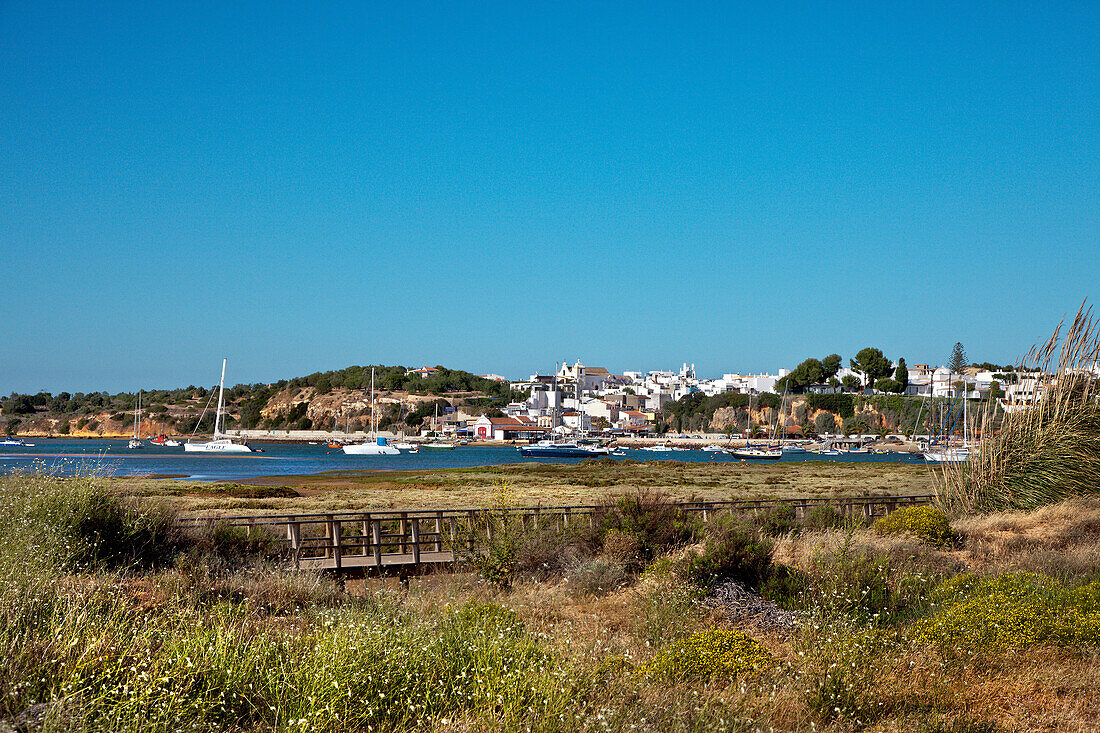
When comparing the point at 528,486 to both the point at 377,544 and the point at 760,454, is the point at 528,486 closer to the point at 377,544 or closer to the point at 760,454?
the point at 377,544

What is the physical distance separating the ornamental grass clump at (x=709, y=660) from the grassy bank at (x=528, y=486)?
18.2 meters

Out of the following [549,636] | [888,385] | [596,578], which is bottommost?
[596,578]

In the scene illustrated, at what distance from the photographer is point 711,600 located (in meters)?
11.8

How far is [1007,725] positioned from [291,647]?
6.23m

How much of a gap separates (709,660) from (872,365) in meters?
192

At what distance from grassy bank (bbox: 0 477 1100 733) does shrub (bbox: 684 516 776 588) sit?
33 mm

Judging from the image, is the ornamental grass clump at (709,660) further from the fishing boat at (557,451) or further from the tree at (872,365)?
the tree at (872,365)

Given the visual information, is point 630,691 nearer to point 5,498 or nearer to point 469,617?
point 469,617

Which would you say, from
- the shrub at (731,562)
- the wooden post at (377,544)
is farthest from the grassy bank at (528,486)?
the shrub at (731,562)

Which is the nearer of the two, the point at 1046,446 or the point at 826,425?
the point at 1046,446

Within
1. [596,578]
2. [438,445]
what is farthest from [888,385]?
[596,578]

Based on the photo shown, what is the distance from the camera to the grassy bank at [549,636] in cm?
611

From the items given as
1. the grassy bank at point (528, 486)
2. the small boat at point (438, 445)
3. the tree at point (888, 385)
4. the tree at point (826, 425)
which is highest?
the tree at point (888, 385)

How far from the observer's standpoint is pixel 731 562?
1293 cm
